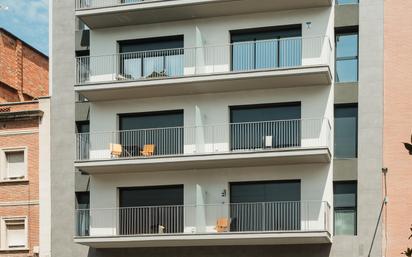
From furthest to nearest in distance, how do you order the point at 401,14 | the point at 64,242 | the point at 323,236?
the point at 64,242 < the point at 401,14 < the point at 323,236

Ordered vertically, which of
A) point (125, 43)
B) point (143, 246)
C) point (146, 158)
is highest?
point (125, 43)

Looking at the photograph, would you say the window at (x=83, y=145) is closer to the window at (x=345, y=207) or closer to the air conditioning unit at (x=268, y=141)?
the air conditioning unit at (x=268, y=141)

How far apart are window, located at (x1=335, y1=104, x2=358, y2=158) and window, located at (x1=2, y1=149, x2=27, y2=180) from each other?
11275mm

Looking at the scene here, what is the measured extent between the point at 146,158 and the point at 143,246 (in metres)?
3.10

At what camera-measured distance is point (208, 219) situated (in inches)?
1042

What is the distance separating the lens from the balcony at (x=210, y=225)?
25.1 m

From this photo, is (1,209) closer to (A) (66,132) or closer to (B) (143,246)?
(A) (66,132)

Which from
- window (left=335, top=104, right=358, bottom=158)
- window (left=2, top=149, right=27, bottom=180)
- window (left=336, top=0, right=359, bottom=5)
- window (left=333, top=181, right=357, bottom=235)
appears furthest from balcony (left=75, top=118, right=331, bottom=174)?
window (left=336, top=0, right=359, bottom=5)

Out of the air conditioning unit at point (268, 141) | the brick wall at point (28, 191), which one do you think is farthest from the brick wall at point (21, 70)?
the air conditioning unit at point (268, 141)

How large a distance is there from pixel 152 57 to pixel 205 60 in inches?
75.4

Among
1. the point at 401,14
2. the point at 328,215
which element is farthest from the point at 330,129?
the point at 401,14

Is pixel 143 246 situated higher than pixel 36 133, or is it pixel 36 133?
pixel 36 133

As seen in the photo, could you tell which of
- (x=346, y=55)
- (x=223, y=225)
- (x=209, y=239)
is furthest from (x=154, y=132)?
(x=346, y=55)

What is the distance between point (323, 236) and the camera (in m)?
24.5
